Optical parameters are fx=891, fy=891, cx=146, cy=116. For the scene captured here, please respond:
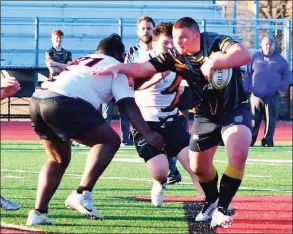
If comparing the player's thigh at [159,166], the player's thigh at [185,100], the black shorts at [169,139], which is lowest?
the player's thigh at [159,166]

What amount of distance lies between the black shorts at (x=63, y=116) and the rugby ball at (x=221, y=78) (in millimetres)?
1011

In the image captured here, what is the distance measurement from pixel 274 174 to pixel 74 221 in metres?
5.84

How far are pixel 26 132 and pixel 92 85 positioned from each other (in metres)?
17.8

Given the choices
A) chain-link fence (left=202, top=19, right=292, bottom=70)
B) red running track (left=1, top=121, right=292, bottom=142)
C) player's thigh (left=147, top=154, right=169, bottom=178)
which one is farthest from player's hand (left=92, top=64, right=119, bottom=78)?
chain-link fence (left=202, top=19, right=292, bottom=70)

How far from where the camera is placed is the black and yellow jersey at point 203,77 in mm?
7629

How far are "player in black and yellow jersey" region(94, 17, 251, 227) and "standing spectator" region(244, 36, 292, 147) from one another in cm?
1068

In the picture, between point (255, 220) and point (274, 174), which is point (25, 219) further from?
point (274, 174)

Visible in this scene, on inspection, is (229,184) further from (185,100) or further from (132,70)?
(185,100)

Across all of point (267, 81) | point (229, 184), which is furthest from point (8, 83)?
point (267, 81)

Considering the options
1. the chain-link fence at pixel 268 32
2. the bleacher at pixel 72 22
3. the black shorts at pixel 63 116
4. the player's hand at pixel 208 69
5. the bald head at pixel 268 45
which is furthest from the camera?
the bleacher at pixel 72 22

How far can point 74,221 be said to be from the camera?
7691mm

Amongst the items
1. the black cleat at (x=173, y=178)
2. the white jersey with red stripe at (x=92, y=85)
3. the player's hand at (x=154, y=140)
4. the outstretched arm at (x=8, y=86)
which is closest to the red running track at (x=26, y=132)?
the black cleat at (x=173, y=178)

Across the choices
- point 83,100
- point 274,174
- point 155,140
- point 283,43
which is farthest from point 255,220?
point 283,43

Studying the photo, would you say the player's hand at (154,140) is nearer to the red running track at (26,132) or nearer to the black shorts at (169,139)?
the black shorts at (169,139)
